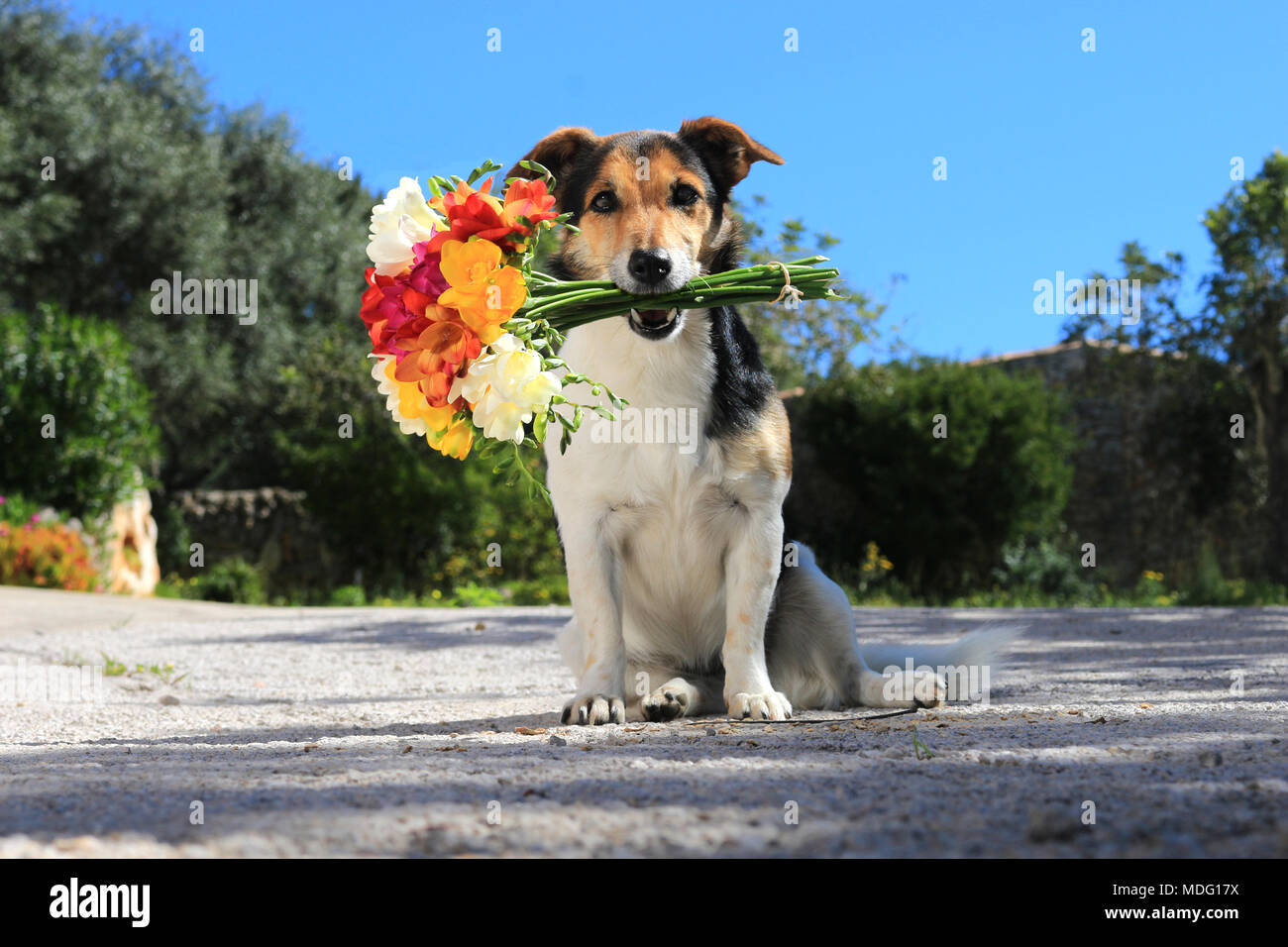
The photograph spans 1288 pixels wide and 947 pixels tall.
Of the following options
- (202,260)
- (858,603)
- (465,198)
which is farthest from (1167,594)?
(202,260)

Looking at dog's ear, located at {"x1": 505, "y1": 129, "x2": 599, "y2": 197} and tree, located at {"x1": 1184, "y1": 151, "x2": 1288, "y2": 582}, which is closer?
dog's ear, located at {"x1": 505, "y1": 129, "x2": 599, "y2": 197}

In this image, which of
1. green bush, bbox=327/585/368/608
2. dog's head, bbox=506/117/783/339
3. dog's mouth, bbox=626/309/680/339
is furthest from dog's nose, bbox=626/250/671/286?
green bush, bbox=327/585/368/608

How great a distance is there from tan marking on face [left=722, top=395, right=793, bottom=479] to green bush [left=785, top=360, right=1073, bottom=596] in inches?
384

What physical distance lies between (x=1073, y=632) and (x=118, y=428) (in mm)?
10962

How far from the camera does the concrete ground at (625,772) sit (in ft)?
6.14

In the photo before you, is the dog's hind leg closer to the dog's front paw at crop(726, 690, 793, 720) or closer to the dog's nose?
the dog's front paw at crop(726, 690, 793, 720)

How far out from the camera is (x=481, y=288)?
3.14 m

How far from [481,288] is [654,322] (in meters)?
0.67

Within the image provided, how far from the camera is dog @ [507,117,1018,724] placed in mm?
3574

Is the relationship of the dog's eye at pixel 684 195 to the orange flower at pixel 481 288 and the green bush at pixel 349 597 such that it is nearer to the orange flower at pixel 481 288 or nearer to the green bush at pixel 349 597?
the orange flower at pixel 481 288

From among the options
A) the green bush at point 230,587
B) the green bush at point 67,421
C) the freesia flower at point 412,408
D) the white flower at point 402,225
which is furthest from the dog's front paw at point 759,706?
the green bush at point 230,587

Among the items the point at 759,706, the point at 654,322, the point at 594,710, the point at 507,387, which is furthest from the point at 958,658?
the point at 507,387
